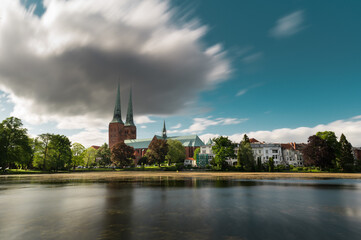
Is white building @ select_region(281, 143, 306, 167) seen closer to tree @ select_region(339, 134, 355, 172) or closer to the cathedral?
tree @ select_region(339, 134, 355, 172)

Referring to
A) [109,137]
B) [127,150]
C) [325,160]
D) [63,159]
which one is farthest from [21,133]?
[109,137]

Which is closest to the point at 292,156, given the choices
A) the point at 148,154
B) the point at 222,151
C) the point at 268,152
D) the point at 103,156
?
the point at 268,152

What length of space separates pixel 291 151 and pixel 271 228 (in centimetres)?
10251

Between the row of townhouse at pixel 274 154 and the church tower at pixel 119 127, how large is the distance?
3865 inches

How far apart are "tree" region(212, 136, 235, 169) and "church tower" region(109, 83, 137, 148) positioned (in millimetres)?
116931

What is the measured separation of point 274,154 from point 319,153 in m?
30.0

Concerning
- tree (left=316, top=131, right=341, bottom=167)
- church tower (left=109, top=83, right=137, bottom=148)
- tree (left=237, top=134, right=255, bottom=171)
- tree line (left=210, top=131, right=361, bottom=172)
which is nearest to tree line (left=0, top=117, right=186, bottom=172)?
tree line (left=210, top=131, right=361, bottom=172)

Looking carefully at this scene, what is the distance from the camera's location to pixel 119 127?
182250mm

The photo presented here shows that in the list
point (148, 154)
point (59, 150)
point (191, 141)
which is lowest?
point (148, 154)

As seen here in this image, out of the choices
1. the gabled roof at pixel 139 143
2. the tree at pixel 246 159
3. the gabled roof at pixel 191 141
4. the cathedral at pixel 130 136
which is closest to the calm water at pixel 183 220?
the tree at pixel 246 159

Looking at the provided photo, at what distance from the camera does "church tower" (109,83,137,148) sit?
181000 millimetres

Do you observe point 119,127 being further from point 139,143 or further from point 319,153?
point 319,153

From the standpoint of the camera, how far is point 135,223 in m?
10.0

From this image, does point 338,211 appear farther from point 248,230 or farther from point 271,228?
point 248,230
